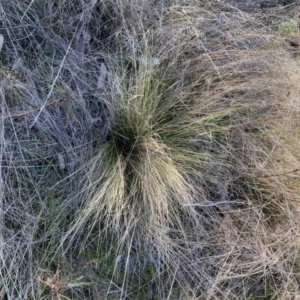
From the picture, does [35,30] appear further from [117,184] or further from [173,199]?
[173,199]


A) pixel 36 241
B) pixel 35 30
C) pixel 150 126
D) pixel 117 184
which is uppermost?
pixel 35 30

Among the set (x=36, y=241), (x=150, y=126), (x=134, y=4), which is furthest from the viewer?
(x=134, y=4)

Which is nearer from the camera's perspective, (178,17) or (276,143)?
(276,143)

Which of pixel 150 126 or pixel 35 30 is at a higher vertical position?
pixel 35 30

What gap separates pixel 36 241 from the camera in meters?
1.25

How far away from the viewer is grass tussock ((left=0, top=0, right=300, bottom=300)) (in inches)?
50.4

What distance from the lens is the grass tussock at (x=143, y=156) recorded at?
1.28 metres

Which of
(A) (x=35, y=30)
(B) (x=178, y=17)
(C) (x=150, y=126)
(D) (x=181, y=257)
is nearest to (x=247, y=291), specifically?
(D) (x=181, y=257)

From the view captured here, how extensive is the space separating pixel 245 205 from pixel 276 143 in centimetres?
24

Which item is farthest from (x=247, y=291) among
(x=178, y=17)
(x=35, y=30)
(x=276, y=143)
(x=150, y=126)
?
(x=35, y=30)

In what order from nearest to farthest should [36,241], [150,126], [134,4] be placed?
[36,241] → [150,126] → [134,4]

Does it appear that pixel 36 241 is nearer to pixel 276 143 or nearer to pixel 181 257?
pixel 181 257

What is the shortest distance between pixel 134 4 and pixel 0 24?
467 millimetres

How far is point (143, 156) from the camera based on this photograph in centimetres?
135
